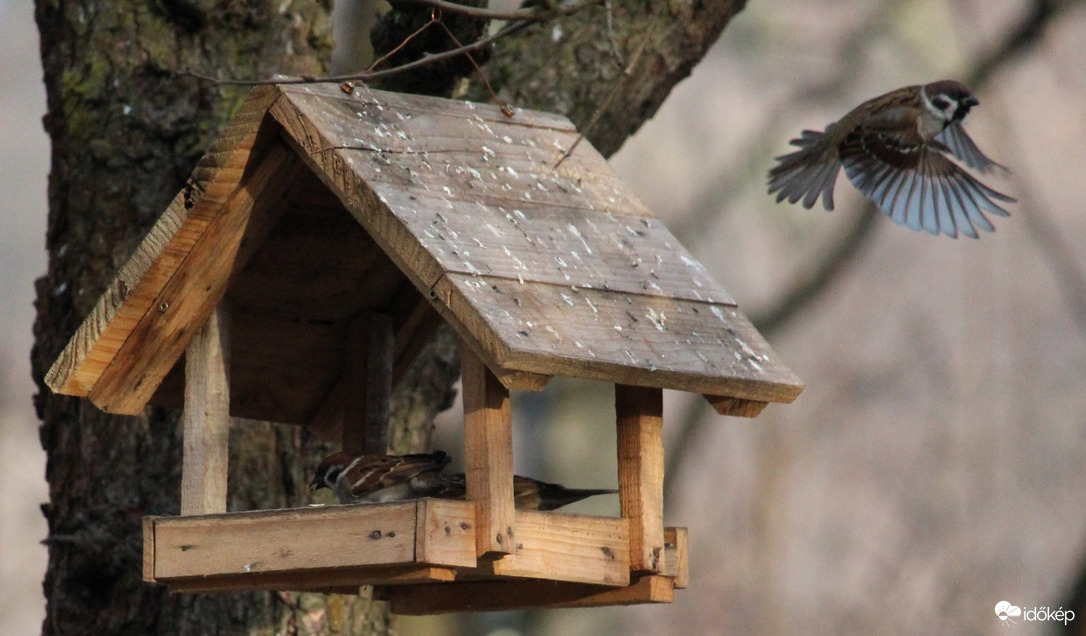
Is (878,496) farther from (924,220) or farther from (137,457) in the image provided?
(137,457)

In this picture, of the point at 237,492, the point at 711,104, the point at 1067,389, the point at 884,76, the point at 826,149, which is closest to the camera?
the point at 237,492

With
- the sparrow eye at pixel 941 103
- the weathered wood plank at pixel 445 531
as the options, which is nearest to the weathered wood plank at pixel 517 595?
the weathered wood plank at pixel 445 531

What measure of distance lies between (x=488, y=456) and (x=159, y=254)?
97 cm

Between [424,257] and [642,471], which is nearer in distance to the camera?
[424,257]

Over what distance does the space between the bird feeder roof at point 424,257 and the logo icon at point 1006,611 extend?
244 inches

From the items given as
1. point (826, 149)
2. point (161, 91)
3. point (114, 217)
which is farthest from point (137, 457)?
point (826, 149)

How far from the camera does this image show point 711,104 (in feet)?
36.4

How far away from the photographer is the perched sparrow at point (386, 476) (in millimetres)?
3172

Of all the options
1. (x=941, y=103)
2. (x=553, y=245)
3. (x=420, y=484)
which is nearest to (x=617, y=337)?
(x=553, y=245)

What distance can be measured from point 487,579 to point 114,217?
5.89 feet

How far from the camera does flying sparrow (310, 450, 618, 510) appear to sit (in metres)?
3.12

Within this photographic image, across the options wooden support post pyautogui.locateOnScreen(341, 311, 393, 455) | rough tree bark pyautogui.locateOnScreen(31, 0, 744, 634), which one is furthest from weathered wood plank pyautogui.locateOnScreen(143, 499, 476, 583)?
rough tree bark pyautogui.locateOnScreen(31, 0, 744, 634)

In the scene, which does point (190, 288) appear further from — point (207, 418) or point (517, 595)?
point (517, 595)

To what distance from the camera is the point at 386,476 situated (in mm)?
3199
